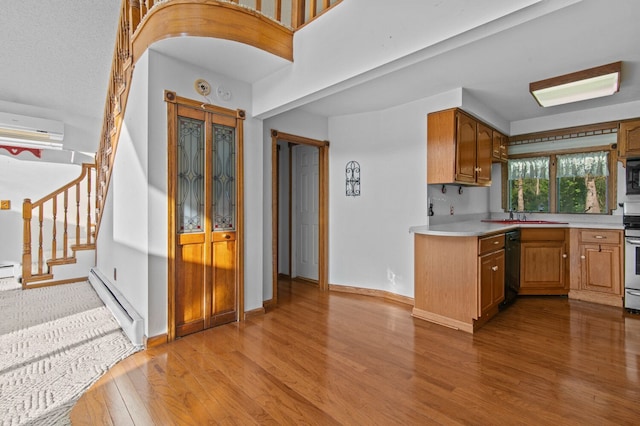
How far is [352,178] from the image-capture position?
417cm

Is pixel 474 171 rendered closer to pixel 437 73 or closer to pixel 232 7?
pixel 437 73

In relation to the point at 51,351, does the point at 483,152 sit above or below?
above

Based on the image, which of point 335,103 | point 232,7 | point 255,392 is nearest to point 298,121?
point 335,103

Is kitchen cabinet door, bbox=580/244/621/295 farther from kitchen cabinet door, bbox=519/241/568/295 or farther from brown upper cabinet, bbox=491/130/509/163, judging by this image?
brown upper cabinet, bbox=491/130/509/163

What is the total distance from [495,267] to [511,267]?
64 centimetres

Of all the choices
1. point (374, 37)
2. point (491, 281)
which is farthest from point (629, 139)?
point (374, 37)

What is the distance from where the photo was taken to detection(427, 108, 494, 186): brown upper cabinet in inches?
128

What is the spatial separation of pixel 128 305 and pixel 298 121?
2.76 metres

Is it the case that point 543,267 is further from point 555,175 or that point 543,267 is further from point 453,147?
point 453,147

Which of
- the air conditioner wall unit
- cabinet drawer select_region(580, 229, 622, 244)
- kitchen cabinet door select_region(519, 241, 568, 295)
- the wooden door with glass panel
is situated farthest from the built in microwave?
the air conditioner wall unit

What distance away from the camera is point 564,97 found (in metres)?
3.34

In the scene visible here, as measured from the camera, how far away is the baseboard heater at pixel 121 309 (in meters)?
2.54

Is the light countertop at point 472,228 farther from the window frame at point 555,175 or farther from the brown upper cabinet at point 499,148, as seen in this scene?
the brown upper cabinet at point 499,148

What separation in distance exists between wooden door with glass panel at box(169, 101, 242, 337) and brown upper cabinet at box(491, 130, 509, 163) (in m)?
3.42
